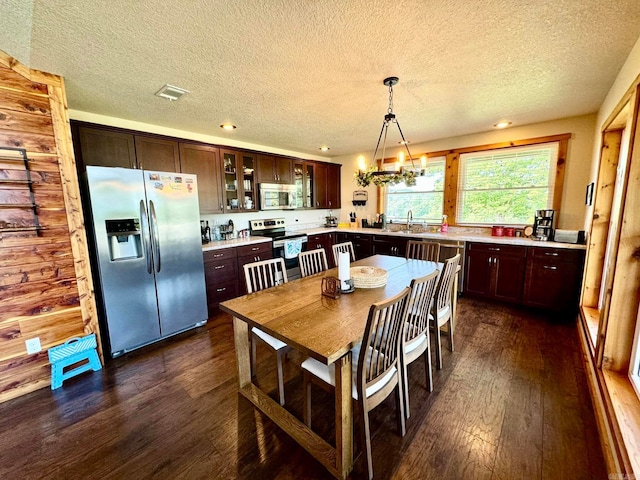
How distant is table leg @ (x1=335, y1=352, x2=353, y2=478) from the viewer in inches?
51.8

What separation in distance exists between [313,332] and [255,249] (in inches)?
105

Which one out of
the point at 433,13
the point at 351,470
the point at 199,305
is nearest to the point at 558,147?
the point at 433,13

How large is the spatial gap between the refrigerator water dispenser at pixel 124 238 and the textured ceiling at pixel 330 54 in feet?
3.89

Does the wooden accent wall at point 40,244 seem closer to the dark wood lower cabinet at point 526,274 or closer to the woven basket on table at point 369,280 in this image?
the woven basket on table at point 369,280

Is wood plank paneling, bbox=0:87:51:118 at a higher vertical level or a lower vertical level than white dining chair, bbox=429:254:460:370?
higher

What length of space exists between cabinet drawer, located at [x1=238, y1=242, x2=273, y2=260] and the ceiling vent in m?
1.95

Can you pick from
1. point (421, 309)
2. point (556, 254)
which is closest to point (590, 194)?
point (556, 254)

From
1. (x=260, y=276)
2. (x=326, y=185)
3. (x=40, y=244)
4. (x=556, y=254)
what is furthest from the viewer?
(x=326, y=185)

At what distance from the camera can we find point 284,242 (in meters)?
4.27

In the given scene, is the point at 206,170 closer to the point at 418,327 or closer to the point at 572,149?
the point at 418,327

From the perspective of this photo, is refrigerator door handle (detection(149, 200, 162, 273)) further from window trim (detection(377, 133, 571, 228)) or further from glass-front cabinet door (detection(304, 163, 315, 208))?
window trim (detection(377, 133, 571, 228))

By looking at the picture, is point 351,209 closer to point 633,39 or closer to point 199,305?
point 199,305

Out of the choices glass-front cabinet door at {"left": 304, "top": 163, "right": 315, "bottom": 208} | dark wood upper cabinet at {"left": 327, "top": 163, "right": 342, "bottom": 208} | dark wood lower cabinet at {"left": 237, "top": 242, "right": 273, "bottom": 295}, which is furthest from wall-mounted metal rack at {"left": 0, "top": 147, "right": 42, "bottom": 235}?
dark wood upper cabinet at {"left": 327, "top": 163, "right": 342, "bottom": 208}

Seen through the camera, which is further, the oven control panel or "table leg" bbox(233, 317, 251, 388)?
the oven control panel
